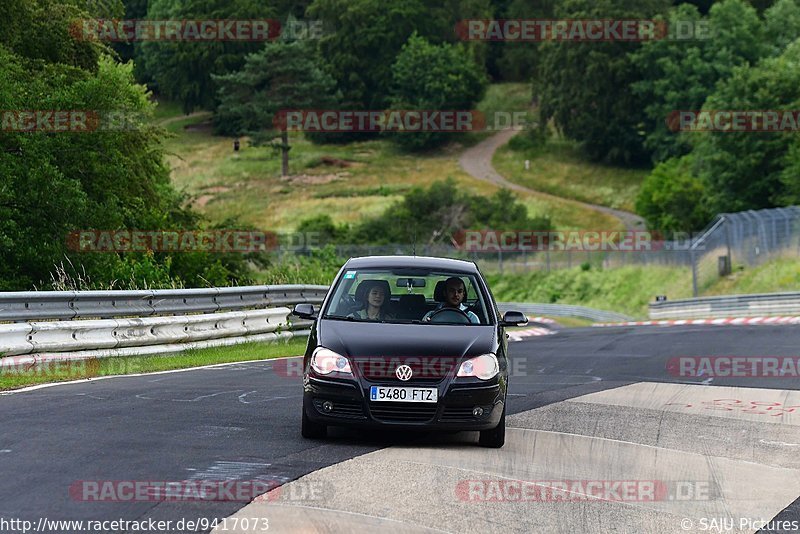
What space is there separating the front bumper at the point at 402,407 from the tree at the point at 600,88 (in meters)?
102

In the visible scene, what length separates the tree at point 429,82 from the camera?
413 ft

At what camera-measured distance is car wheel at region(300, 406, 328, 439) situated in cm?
1052

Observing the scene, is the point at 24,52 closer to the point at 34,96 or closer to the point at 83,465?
the point at 34,96

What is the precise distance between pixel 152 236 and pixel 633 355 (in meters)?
13.1

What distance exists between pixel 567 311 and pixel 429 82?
7333 centimetres

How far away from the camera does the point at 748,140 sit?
7225cm

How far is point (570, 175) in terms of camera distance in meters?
110
